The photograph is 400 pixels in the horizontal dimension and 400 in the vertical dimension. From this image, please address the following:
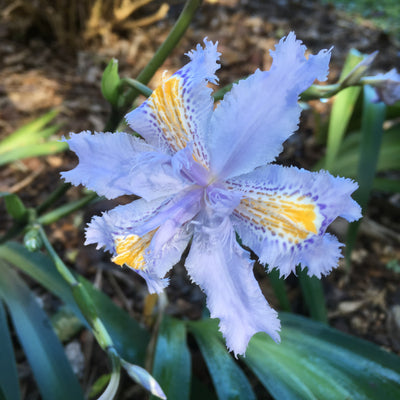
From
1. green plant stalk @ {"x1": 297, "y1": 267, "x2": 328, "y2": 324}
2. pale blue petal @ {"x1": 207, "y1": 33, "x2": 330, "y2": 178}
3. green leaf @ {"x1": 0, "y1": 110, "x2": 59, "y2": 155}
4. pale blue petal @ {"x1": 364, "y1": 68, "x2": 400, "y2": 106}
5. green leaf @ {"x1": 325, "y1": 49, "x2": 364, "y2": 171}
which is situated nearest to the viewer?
pale blue petal @ {"x1": 207, "y1": 33, "x2": 330, "y2": 178}

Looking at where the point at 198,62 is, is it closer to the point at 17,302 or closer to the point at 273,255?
the point at 273,255

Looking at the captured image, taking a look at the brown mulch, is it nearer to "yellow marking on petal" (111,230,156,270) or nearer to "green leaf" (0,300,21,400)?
"green leaf" (0,300,21,400)

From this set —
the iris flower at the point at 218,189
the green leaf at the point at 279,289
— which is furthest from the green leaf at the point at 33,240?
the green leaf at the point at 279,289

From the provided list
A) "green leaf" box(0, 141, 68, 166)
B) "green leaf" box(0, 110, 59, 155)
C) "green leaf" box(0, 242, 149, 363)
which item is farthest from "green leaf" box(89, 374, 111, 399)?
"green leaf" box(0, 110, 59, 155)

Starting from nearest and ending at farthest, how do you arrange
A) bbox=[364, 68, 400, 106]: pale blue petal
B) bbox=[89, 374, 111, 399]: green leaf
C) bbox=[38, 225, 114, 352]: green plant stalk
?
bbox=[38, 225, 114, 352]: green plant stalk
bbox=[364, 68, 400, 106]: pale blue petal
bbox=[89, 374, 111, 399]: green leaf

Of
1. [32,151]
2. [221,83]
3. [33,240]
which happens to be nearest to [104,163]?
[33,240]

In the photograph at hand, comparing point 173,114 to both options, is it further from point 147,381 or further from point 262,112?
point 147,381
